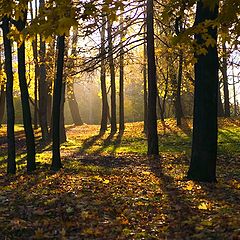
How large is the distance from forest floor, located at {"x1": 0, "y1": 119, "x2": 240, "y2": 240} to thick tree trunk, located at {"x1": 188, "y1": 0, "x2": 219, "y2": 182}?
1.74 ft

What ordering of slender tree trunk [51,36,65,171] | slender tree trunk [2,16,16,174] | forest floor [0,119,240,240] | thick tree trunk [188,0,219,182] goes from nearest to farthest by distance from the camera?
forest floor [0,119,240,240], thick tree trunk [188,0,219,182], slender tree trunk [2,16,16,174], slender tree trunk [51,36,65,171]

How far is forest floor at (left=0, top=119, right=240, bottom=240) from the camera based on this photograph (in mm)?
5613

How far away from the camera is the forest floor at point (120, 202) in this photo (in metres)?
5.61

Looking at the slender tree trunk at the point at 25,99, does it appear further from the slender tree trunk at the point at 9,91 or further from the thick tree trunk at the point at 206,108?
the thick tree trunk at the point at 206,108

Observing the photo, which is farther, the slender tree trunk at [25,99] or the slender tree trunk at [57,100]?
the slender tree trunk at [57,100]

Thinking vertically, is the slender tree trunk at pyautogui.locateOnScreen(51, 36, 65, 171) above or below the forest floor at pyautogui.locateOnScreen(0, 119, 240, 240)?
above

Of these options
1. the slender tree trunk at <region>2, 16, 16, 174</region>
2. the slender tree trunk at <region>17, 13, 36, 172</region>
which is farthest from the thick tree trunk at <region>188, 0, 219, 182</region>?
the slender tree trunk at <region>2, 16, 16, 174</region>

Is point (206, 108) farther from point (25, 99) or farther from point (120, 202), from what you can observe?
point (25, 99)

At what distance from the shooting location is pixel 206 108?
927 centimetres

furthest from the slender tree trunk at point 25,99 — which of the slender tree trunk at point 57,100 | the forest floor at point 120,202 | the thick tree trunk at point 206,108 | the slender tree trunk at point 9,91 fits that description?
the thick tree trunk at point 206,108

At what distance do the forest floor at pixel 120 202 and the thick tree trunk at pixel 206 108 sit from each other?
20.9 inches

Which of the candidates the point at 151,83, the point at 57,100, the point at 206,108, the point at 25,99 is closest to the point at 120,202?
the point at 206,108

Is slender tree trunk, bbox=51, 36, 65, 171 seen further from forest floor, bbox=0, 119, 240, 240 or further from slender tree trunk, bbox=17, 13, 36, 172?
slender tree trunk, bbox=17, 13, 36, 172

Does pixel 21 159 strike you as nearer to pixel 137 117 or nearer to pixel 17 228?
pixel 17 228
